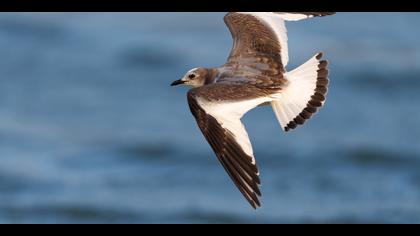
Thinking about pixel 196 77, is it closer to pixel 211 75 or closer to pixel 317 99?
pixel 211 75

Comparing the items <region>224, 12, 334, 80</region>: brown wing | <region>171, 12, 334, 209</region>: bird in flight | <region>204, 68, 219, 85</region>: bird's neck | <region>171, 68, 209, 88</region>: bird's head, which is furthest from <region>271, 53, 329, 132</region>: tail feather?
<region>171, 68, 209, 88</region>: bird's head

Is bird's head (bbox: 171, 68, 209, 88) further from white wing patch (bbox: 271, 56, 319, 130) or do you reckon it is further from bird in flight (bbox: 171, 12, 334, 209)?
white wing patch (bbox: 271, 56, 319, 130)

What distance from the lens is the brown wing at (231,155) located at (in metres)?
6.05

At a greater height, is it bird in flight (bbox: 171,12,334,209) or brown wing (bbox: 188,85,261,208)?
bird in flight (bbox: 171,12,334,209)

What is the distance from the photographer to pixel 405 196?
14.3m

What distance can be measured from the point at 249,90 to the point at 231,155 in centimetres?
51

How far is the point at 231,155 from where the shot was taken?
6.18 metres

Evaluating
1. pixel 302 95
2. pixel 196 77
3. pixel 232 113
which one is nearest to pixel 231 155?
pixel 232 113

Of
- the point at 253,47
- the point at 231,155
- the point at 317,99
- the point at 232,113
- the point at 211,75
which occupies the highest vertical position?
the point at 253,47

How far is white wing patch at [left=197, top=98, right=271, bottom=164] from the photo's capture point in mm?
6207

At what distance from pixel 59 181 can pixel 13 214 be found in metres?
0.97

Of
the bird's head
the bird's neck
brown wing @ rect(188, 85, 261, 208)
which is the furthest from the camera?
the bird's head

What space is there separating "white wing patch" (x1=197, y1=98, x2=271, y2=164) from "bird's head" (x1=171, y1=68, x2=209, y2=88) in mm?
621

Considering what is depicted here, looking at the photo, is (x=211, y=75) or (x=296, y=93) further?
(x=211, y=75)
